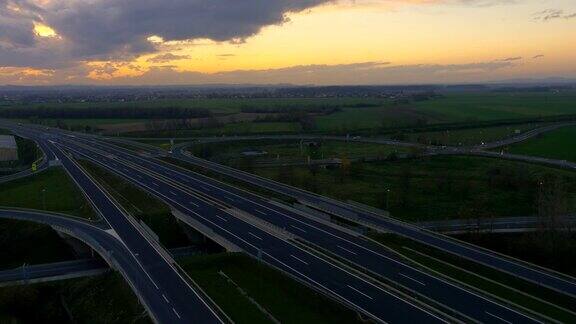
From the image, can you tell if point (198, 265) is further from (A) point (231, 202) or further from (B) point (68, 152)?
(B) point (68, 152)

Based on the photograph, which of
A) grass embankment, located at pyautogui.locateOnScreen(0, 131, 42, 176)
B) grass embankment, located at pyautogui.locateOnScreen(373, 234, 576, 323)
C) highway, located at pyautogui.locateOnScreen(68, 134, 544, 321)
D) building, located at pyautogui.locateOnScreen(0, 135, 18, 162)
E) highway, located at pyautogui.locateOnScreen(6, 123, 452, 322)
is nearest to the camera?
highway, located at pyautogui.locateOnScreen(6, 123, 452, 322)

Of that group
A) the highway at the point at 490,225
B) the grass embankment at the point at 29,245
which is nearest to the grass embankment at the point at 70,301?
the grass embankment at the point at 29,245

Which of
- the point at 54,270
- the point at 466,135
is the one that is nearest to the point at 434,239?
the point at 54,270

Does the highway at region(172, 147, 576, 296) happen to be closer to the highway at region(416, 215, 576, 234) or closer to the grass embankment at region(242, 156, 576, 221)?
the highway at region(416, 215, 576, 234)

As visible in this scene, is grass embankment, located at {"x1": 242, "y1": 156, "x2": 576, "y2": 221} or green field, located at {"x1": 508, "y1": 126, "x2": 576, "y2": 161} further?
green field, located at {"x1": 508, "y1": 126, "x2": 576, "y2": 161}

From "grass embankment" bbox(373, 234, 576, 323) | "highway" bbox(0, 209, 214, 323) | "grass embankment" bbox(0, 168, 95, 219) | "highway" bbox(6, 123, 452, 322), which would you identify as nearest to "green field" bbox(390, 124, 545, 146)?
"highway" bbox(6, 123, 452, 322)

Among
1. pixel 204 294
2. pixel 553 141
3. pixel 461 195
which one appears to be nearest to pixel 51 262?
pixel 204 294

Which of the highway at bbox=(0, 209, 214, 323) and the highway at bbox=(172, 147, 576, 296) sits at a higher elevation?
the highway at bbox=(0, 209, 214, 323)

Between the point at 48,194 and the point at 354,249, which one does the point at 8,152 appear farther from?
the point at 354,249
